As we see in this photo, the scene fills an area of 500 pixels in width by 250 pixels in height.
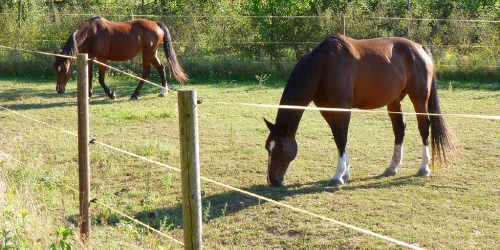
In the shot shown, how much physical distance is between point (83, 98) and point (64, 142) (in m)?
3.71

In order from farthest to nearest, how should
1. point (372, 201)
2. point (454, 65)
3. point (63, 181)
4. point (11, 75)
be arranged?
point (11, 75)
point (454, 65)
point (63, 181)
point (372, 201)

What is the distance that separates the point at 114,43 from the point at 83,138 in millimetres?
7377

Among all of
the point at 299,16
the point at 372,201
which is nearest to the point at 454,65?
the point at 299,16

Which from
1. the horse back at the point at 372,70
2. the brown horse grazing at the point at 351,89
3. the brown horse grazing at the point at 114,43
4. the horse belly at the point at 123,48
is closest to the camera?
the brown horse grazing at the point at 351,89

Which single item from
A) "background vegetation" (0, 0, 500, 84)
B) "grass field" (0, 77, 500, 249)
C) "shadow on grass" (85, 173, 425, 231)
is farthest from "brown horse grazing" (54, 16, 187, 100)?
"shadow on grass" (85, 173, 425, 231)

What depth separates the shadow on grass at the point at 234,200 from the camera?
4469mm

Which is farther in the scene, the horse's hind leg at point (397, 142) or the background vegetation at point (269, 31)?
the background vegetation at point (269, 31)

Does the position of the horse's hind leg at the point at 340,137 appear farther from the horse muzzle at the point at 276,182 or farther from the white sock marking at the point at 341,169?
the horse muzzle at the point at 276,182

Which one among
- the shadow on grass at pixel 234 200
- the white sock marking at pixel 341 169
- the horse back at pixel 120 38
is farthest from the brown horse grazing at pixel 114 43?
the white sock marking at pixel 341 169

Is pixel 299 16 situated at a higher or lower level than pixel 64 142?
higher

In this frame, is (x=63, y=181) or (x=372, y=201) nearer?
(x=372, y=201)

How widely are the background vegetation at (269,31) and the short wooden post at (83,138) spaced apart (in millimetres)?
9849

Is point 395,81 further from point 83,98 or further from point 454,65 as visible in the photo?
point 454,65

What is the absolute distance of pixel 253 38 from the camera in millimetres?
13758
